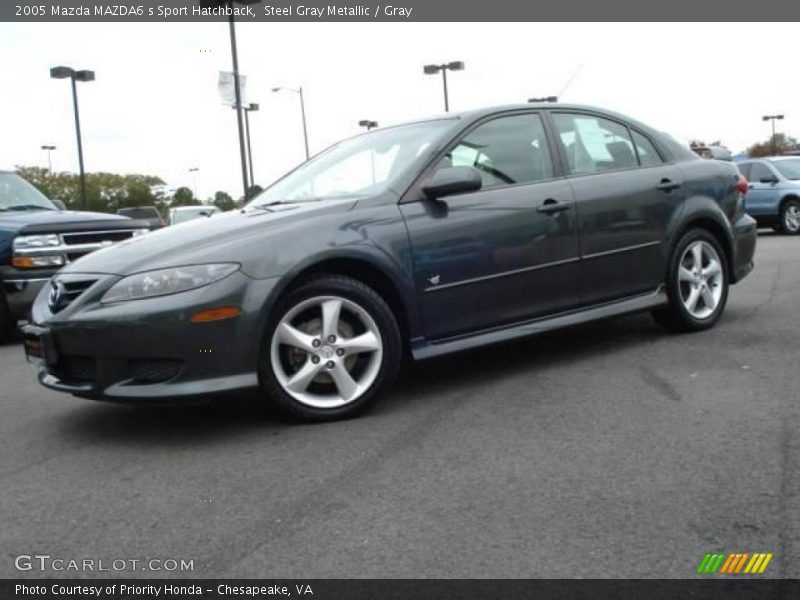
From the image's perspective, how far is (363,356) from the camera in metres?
4.26

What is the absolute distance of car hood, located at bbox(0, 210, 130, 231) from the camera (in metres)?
7.54

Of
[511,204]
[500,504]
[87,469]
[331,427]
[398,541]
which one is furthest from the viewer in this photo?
[511,204]

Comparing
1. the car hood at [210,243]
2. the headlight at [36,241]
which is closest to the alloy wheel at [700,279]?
the car hood at [210,243]

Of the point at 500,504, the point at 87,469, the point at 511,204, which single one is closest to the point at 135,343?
the point at 87,469

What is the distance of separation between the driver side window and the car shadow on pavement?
94 centimetres

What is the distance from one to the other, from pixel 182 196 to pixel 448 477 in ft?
310

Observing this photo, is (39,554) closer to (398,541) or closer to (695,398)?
(398,541)

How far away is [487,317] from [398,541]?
6.98ft

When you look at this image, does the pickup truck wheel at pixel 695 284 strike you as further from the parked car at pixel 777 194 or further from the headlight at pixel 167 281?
the parked car at pixel 777 194
